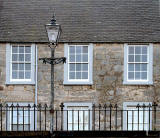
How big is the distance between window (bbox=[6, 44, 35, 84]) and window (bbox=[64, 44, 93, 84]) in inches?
71.9

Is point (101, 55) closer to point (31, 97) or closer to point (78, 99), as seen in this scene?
point (78, 99)

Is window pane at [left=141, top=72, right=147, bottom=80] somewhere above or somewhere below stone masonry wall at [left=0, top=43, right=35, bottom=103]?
above

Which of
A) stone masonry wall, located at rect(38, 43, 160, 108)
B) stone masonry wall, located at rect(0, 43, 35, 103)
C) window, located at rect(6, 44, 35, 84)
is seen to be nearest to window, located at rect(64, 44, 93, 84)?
stone masonry wall, located at rect(38, 43, 160, 108)

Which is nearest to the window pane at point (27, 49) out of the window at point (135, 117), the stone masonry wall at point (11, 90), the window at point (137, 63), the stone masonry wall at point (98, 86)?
the stone masonry wall at point (98, 86)

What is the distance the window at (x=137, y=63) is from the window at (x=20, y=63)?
16.0ft

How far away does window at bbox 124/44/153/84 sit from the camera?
68.2ft

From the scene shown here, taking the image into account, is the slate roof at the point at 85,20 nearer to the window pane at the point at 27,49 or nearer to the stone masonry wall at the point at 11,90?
the window pane at the point at 27,49

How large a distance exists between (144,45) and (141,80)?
182 cm

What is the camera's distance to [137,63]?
2081 centimetres

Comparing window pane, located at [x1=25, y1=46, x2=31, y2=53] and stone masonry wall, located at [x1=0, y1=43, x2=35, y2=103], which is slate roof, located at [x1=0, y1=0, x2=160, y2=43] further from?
stone masonry wall, located at [x1=0, y1=43, x2=35, y2=103]

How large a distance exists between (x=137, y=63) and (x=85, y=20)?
3715 mm

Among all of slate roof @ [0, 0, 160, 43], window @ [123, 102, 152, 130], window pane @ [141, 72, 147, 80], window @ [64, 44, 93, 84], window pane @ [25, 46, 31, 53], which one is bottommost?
window @ [123, 102, 152, 130]

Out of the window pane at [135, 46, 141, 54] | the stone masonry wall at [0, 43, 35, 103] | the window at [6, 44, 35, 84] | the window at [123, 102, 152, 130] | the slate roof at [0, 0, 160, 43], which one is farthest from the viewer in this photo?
the slate roof at [0, 0, 160, 43]

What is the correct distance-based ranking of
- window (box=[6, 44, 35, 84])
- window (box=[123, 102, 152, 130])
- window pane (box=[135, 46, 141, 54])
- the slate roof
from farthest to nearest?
1. the slate roof
2. window pane (box=[135, 46, 141, 54])
3. window (box=[6, 44, 35, 84])
4. window (box=[123, 102, 152, 130])
